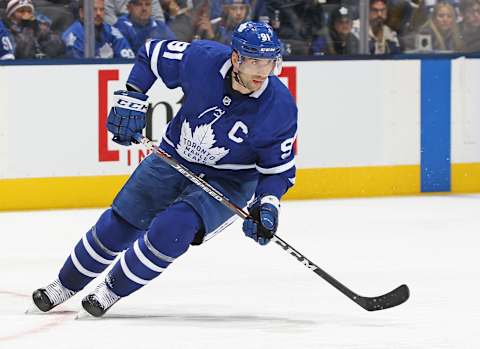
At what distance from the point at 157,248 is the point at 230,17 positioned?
3.47 metres

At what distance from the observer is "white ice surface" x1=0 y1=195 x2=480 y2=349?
399 centimetres

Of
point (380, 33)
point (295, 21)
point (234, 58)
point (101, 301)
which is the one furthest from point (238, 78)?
point (380, 33)

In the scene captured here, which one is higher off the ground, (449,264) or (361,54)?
(361,54)

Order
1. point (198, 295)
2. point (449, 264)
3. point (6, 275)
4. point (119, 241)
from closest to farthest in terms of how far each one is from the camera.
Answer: point (119, 241)
point (198, 295)
point (6, 275)
point (449, 264)

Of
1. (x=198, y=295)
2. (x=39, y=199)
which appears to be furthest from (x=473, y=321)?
(x=39, y=199)

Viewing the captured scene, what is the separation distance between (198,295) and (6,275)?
0.80 meters

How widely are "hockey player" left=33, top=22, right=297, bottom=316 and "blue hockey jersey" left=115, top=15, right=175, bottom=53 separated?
8.91 ft

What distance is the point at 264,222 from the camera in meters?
4.11

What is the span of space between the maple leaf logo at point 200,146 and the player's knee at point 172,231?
225 mm

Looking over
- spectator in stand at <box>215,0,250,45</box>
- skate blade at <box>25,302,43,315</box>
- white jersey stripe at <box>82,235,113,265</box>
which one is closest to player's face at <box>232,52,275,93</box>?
white jersey stripe at <box>82,235,113,265</box>

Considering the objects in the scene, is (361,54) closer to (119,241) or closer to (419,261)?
(419,261)

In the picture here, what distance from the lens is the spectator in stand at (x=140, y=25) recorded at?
7070mm

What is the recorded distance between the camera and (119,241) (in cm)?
426

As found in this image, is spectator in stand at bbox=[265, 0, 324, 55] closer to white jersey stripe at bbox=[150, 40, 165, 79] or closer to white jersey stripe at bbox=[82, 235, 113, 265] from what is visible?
white jersey stripe at bbox=[150, 40, 165, 79]
